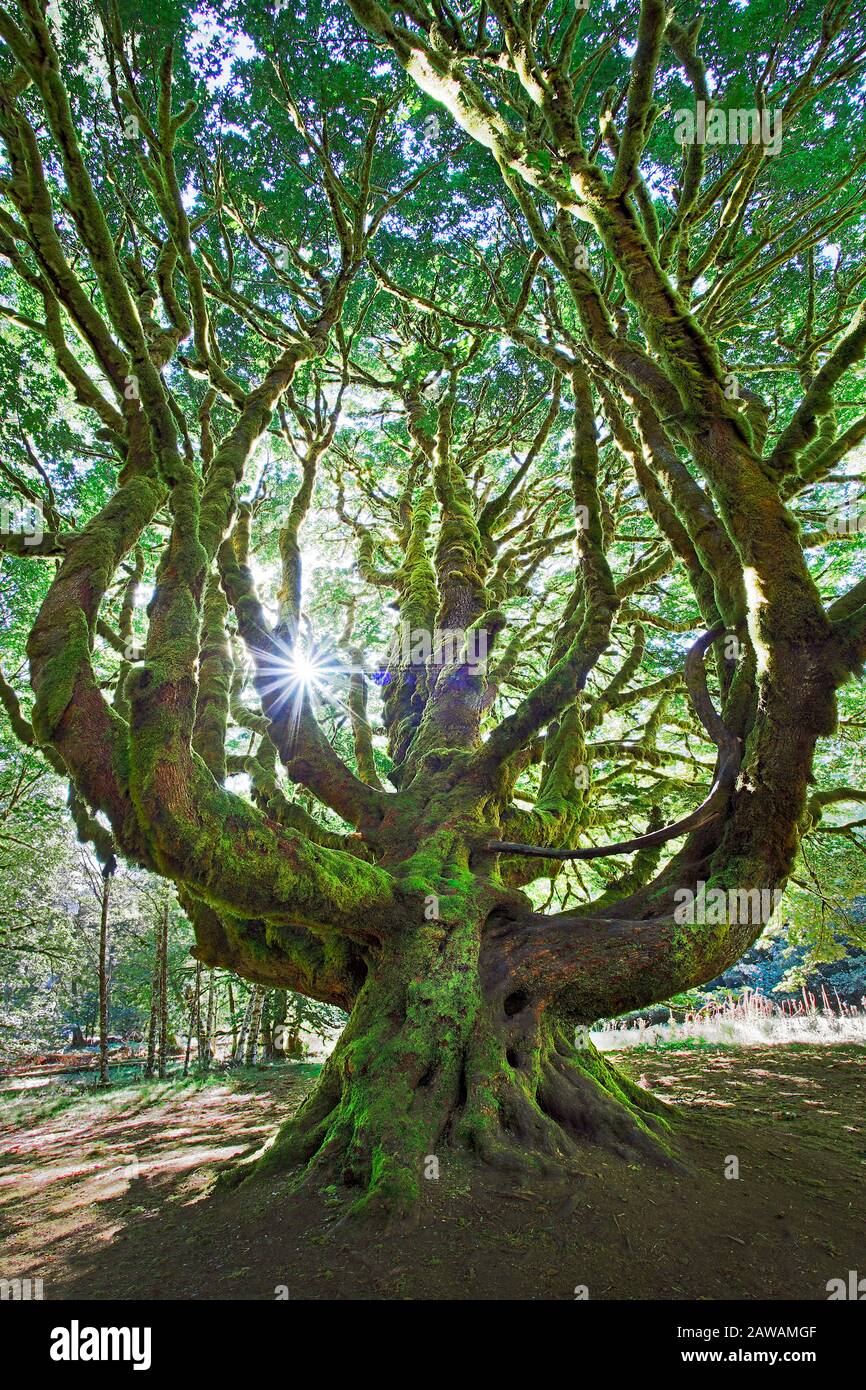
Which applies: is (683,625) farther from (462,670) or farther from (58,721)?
(58,721)

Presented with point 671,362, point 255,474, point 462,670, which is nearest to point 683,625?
point 462,670

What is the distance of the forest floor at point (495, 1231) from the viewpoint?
230cm

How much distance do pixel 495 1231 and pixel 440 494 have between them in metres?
7.13

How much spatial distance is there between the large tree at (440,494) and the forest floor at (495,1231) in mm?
338

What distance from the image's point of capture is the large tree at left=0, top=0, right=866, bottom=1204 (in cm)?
344

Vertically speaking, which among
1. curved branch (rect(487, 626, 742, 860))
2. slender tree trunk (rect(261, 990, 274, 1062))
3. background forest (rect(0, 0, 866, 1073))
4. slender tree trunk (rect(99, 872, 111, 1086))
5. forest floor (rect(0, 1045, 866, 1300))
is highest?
background forest (rect(0, 0, 866, 1073))

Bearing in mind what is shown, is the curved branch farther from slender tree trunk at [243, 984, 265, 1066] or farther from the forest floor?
slender tree trunk at [243, 984, 265, 1066]

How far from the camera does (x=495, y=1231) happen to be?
2.57 metres

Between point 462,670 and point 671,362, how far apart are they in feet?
11.0

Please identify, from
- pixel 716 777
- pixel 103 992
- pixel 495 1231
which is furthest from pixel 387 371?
pixel 103 992

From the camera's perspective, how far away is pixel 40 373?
24.7ft

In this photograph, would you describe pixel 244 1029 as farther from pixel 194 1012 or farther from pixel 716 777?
pixel 716 777

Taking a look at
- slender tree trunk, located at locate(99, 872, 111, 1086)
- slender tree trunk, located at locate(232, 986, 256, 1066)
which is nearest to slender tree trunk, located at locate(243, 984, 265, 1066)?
slender tree trunk, located at locate(232, 986, 256, 1066)

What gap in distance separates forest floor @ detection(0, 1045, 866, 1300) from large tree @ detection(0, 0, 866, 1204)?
34 cm
